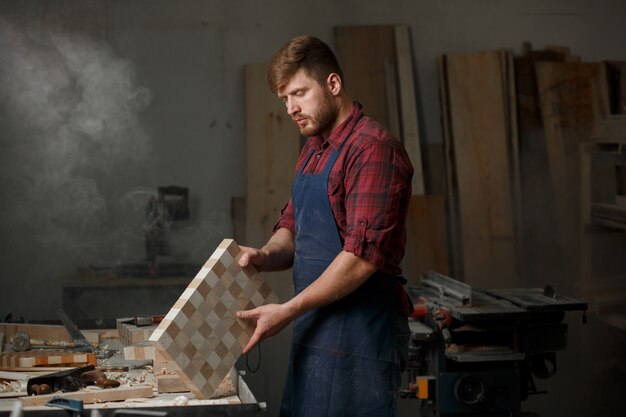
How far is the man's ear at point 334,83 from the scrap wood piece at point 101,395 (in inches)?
38.1

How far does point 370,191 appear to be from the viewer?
2.26 meters

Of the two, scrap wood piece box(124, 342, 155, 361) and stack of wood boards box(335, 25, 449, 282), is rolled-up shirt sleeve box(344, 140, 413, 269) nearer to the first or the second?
scrap wood piece box(124, 342, 155, 361)

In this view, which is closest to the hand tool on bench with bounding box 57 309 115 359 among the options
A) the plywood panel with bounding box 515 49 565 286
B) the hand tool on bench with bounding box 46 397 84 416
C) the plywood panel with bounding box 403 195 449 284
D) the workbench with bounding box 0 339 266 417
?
the workbench with bounding box 0 339 266 417

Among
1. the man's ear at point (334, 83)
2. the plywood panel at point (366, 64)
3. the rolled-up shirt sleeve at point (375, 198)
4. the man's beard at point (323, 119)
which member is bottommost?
the rolled-up shirt sleeve at point (375, 198)

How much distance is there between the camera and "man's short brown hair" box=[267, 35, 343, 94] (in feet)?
7.90

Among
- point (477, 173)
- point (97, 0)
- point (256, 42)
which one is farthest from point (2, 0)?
point (477, 173)

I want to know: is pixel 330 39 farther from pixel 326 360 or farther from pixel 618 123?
pixel 326 360

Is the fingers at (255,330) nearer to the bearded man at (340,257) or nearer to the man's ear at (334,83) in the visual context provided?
the bearded man at (340,257)

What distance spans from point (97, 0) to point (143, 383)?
8.90ft

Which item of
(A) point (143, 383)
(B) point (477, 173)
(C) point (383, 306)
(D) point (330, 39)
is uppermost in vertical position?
(D) point (330, 39)

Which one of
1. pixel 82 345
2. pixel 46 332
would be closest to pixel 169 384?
A: pixel 82 345

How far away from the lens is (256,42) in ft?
15.4

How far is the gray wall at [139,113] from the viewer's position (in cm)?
453

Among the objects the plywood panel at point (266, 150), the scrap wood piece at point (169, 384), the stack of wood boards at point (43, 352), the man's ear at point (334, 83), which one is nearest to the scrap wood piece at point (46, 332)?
the stack of wood boards at point (43, 352)
